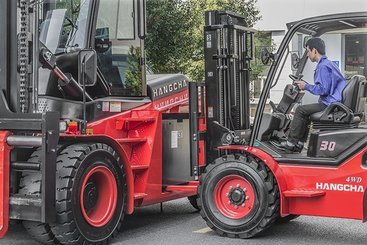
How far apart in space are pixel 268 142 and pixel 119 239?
6.66 ft

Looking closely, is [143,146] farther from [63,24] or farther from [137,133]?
[63,24]

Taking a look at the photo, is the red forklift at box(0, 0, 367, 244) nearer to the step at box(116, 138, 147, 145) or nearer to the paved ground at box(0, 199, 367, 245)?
the step at box(116, 138, 147, 145)

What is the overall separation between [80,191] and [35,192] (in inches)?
19.0

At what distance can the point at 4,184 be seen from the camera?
19.3ft

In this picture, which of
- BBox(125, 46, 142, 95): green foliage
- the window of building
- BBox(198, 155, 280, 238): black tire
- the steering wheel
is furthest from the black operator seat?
BBox(125, 46, 142, 95): green foliage

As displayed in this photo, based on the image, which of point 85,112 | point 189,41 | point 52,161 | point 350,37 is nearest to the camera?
point 52,161

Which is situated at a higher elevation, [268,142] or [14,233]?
[268,142]

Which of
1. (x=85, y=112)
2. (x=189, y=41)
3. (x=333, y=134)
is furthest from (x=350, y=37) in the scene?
(x=189, y=41)

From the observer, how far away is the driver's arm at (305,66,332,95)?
6.95 meters

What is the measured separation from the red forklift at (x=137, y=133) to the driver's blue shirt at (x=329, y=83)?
0.13m

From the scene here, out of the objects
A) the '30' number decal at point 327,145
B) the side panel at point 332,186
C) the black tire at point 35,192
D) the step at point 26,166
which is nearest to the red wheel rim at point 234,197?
the side panel at point 332,186

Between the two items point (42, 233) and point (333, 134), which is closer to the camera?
point (42, 233)

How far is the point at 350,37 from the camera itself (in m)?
8.19

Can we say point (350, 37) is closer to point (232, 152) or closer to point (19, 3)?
point (232, 152)
